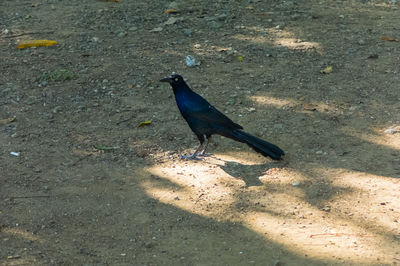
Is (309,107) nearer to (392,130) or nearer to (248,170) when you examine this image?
(392,130)

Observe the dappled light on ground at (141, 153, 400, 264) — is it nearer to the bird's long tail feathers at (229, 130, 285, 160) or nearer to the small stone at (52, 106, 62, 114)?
the bird's long tail feathers at (229, 130, 285, 160)

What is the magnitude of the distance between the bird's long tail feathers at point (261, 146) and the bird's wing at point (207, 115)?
0.10 meters

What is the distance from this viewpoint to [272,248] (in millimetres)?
3828

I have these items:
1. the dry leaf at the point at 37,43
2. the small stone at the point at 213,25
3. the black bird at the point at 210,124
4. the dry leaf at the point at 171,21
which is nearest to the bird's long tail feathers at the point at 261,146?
the black bird at the point at 210,124

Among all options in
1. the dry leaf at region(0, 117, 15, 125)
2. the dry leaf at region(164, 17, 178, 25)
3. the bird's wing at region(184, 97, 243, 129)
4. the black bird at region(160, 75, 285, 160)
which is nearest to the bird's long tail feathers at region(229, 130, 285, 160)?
the black bird at region(160, 75, 285, 160)

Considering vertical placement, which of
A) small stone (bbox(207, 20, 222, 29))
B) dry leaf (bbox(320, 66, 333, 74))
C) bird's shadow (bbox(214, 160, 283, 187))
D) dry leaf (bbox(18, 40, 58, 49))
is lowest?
bird's shadow (bbox(214, 160, 283, 187))

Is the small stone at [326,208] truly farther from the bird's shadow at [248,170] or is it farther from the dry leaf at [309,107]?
the dry leaf at [309,107]

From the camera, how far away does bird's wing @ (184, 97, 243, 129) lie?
197 inches

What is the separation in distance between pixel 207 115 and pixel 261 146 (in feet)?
1.82

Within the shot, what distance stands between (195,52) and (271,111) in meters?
1.74

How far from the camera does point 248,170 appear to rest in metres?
4.88

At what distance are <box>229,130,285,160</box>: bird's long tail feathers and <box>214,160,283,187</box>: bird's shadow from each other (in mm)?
103

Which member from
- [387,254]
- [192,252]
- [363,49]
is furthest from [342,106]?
[192,252]

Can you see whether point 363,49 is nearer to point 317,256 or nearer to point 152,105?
point 152,105
